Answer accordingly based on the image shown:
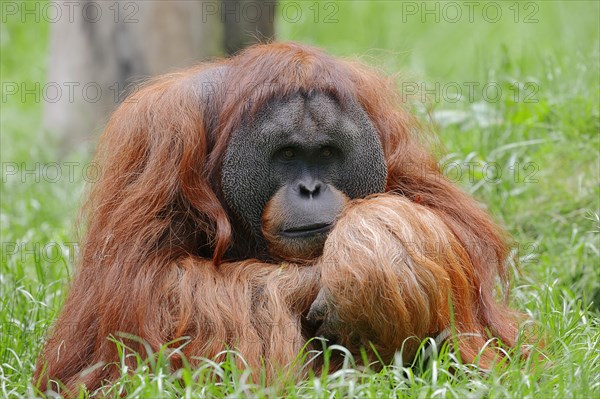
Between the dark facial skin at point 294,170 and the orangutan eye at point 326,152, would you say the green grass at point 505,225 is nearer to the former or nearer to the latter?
the dark facial skin at point 294,170

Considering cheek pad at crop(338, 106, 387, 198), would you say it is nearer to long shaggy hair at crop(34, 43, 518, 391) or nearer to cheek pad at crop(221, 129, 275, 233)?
long shaggy hair at crop(34, 43, 518, 391)

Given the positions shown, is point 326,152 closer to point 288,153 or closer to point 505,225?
point 288,153

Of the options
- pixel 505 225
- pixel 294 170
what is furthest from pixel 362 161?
pixel 505 225

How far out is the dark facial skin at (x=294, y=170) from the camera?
3.58 m

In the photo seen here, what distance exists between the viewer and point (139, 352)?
3414 millimetres

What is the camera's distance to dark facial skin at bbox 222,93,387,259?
11.8ft

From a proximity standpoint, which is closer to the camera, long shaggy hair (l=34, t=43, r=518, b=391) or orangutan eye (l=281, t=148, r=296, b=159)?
long shaggy hair (l=34, t=43, r=518, b=391)

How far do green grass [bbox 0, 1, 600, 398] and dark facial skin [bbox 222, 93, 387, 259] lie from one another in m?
0.58

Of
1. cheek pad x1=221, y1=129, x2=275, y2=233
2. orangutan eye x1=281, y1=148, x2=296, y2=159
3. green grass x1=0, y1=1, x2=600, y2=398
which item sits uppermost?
orangutan eye x1=281, y1=148, x2=296, y2=159

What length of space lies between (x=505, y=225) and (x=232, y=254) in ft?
5.90

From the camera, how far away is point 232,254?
151 inches

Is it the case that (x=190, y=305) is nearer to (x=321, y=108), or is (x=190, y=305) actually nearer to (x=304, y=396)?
(x=304, y=396)

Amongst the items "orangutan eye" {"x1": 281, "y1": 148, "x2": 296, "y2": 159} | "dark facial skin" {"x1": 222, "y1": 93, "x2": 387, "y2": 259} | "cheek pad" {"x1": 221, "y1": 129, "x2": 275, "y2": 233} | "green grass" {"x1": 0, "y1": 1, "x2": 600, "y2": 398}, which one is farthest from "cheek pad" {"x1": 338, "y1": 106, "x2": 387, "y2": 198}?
"green grass" {"x1": 0, "y1": 1, "x2": 600, "y2": 398}

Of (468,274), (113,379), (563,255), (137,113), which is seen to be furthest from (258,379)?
(563,255)
